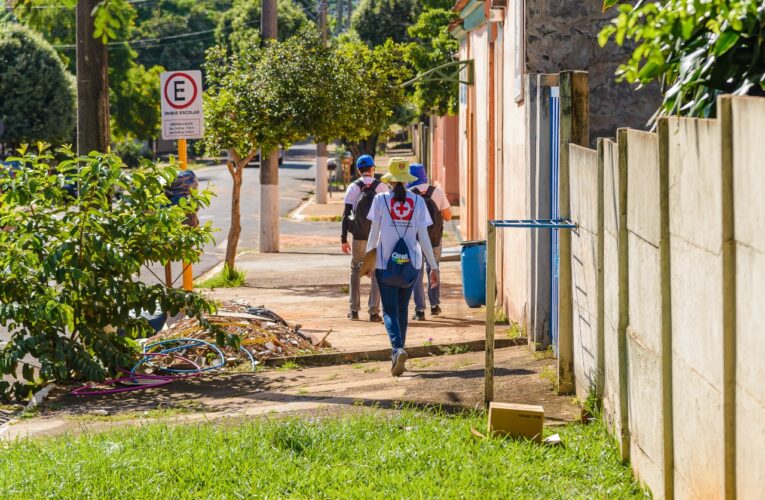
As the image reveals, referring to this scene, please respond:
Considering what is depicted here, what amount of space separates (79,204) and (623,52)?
5.37 meters

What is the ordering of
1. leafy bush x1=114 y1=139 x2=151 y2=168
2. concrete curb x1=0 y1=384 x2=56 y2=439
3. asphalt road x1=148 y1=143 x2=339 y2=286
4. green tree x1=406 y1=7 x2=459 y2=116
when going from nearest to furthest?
concrete curb x1=0 y1=384 x2=56 y2=439 → asphalt road x1=148 y1=143 x2=339 y2=286 → green tree x1=406 y1=7 x2=459 y2=116 → leafy bush x1=114 y1=139 x2=151 y2=168

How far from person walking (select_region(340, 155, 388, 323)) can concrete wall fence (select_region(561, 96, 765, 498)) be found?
5110mm

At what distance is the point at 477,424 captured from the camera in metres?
7.23

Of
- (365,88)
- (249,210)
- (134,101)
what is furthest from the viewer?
(134,101)

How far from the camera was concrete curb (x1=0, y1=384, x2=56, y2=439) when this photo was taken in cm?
828

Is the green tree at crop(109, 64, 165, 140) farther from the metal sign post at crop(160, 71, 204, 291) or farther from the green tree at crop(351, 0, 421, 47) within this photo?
the metal sign post at crop(160, 71, 204, 291)

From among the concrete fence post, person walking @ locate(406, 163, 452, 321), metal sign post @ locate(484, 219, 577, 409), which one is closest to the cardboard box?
metal sign post @ locate(484, 219, 577, 409)

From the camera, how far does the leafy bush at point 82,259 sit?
940 centimetres

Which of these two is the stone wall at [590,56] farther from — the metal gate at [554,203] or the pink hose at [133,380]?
the pink hose at [133,380]

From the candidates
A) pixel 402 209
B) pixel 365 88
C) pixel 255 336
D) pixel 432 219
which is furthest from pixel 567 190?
pixel 365 88

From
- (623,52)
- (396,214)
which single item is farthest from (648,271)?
(623,52)

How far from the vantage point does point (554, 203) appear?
9.57 m

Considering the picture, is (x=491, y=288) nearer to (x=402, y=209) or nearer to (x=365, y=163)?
(x=402, y=209)

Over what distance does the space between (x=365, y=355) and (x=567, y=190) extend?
2845 millimetres
